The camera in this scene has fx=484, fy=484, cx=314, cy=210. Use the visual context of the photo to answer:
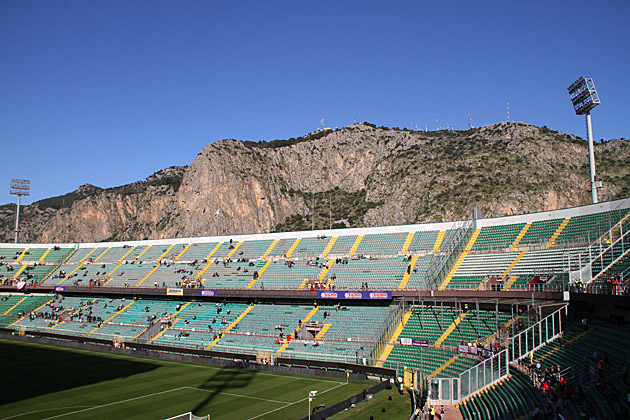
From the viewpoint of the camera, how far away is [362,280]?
43031 mm

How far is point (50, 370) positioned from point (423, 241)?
31.9 metres

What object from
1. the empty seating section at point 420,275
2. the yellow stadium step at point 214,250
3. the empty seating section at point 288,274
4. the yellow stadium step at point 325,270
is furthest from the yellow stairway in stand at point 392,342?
the yellow stadium step at point 214,250

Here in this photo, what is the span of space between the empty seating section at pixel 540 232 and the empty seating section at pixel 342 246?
17.0 m

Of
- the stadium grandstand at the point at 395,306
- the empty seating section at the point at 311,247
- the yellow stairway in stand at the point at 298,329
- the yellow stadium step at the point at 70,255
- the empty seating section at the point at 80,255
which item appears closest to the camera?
the stadium grandstand at the point at 395,306

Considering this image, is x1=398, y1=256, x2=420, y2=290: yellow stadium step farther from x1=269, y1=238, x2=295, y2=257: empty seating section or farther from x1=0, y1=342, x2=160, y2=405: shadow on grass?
x1=0, y1=342, x2=160, y2=405: shadow on grass

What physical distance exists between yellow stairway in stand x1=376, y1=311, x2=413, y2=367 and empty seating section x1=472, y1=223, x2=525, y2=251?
9.12 meters

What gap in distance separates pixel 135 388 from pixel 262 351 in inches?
423

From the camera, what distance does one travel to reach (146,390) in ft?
94.6

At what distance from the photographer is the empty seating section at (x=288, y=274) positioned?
151ft

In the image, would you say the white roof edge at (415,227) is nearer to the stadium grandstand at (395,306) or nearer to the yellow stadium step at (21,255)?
the stadium grandstand at (395,306)

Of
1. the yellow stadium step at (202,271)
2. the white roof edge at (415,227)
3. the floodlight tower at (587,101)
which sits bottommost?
the yellow stadium step at (202,271)

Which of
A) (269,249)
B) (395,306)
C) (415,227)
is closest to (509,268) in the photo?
(395,306)

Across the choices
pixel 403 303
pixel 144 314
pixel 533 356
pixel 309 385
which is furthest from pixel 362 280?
pixel 144 314

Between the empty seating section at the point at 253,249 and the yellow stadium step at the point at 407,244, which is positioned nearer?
the yellow stadium step at the point at 407,244
